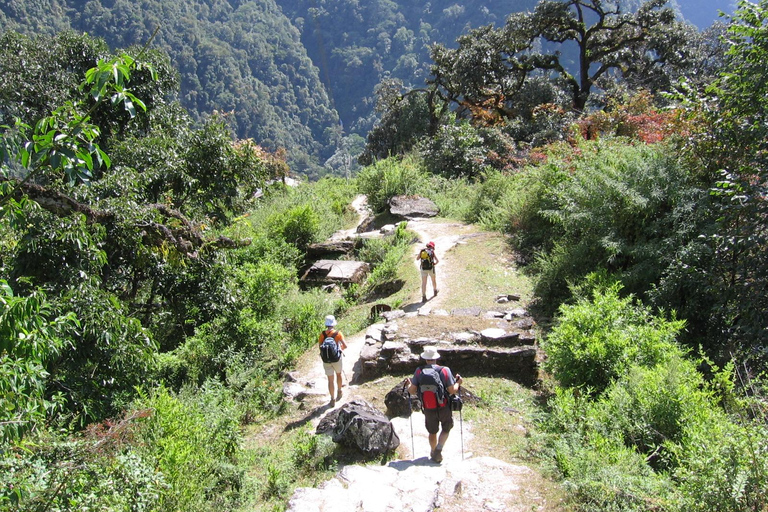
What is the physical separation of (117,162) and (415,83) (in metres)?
82.4

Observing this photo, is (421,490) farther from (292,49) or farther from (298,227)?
(292,49)

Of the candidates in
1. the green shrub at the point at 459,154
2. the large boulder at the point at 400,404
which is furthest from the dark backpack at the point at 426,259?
the green shrub at the point at 459,154

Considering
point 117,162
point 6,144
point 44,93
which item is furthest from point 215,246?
point 44,93

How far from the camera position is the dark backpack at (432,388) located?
560 cm

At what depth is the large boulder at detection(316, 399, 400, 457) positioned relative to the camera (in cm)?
594

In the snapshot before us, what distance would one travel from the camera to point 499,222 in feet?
47.4

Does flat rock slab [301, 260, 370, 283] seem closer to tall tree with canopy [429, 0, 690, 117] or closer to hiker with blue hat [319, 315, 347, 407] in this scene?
hiker with blue hat [319, 315, 347, 407]

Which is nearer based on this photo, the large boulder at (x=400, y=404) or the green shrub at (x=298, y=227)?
the large boulder at (x=400, y=404)

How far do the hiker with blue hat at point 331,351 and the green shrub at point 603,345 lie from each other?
296 centimetres

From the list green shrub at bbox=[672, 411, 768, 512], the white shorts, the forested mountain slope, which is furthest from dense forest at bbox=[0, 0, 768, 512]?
the forested mountain slope

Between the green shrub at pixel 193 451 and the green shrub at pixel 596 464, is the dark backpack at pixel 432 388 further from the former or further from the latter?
the green shrub at pixel 193 451

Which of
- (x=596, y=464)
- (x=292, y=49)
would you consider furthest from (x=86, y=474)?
(x=292, y=49)

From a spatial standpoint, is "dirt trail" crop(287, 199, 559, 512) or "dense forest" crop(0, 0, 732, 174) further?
"dense forest" crop(0, 0, 732, 174)

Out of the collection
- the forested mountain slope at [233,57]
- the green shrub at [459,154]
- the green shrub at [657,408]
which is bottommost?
the green shrub at [657,408]
